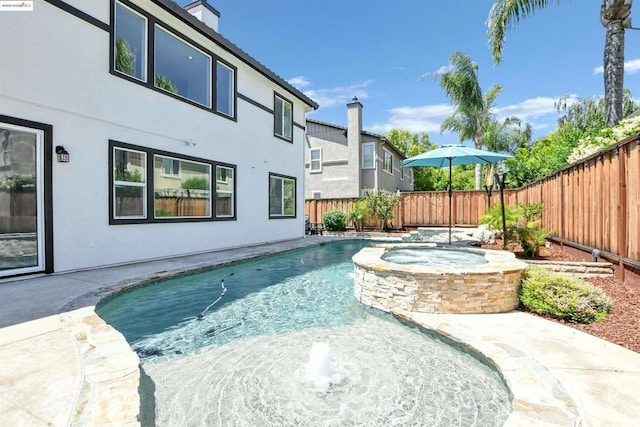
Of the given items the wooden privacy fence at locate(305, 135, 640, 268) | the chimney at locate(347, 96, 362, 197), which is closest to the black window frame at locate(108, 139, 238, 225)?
the wooden privacy fence at locate(305, 135, 640, 268)

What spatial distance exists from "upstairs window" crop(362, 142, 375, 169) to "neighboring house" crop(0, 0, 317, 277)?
10004mm

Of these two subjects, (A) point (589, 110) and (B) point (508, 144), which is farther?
(B) point (508, 144)

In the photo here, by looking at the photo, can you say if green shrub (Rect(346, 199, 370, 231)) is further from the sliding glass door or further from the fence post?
the sliding glass door

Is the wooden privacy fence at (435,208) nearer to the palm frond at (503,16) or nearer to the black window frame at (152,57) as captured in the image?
the palm frond at (503,16)

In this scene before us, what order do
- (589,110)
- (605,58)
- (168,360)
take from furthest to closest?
(589,110) < (605,58) < (168,360)

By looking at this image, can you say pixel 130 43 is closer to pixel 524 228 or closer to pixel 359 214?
pixel 524 228

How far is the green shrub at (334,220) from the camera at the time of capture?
1634cm

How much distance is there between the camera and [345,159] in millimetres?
20516

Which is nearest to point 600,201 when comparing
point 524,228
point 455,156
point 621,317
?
point 524,228

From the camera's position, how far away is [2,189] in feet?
18.6

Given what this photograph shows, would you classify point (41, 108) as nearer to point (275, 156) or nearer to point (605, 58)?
point (275, 156)

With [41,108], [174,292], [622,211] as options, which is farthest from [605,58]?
[41,108]

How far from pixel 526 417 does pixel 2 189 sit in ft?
26.1

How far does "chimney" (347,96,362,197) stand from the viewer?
65.6 ft
